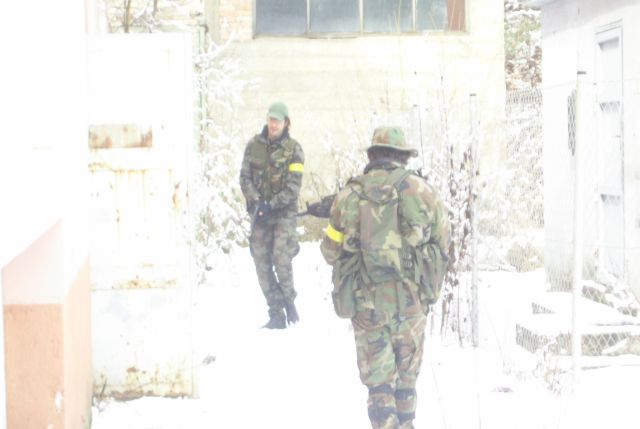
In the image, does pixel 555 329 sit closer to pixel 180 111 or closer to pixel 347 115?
pixel 180 111

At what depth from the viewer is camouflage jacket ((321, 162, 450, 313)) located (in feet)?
17.5

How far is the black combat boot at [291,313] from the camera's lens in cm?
922

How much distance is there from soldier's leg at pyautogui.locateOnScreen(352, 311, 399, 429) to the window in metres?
10.9

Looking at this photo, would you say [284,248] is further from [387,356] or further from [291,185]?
[387,356]

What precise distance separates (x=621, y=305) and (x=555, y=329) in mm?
682

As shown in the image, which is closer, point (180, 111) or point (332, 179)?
point (180, 111)

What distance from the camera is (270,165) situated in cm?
895

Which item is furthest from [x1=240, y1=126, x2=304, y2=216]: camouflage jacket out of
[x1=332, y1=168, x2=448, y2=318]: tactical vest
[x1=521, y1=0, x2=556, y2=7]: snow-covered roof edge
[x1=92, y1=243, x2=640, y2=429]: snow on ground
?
[x1=332, y1=168, x2=448, y2=318]: tactical vest

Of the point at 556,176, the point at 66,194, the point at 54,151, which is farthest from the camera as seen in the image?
the point at 556,176

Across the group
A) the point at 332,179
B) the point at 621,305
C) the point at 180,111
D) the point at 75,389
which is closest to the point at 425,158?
the point at 621,305

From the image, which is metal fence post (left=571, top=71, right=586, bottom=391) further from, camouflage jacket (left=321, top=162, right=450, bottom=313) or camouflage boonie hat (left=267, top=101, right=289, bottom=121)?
camouflage boonie hat (left=267, top=101, right=289, bottom=121)

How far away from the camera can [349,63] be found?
15.9m

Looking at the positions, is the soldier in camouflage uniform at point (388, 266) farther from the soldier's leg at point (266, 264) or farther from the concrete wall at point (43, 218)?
the soldier's leg at point (266, 264)

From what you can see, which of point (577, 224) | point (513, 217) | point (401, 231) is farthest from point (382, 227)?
point (513, 217)
